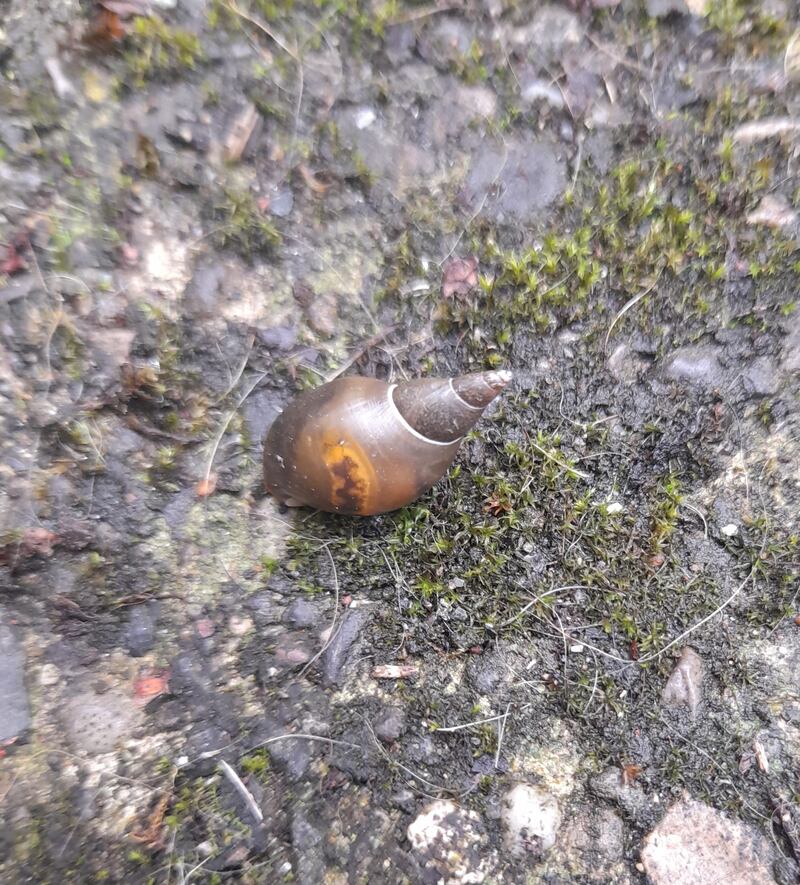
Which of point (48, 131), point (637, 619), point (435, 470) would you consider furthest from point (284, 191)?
point (637, 619)

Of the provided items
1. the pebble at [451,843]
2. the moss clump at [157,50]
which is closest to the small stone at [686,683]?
the pebble at [451,843]

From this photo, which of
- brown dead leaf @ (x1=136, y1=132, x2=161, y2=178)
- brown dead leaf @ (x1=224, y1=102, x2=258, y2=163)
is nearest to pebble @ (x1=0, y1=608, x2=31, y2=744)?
brown dead leaf @ (x1=136, y1=132, x2=161, y2=178)

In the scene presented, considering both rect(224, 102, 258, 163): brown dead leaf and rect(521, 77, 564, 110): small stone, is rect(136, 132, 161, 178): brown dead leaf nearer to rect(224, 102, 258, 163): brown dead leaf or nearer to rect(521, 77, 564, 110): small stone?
rect(224, 102, 258, 163): brown dead leaf

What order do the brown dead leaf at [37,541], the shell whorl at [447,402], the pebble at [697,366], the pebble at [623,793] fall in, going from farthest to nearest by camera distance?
the pebble at [697,366], the pebble at [623,793], the brown dead leaf at [37,541], the shell whorl at [447,402]

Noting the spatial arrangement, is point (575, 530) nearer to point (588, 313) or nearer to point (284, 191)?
point (588, 313)

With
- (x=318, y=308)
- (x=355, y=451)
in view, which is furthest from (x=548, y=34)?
(x=355, y=451)

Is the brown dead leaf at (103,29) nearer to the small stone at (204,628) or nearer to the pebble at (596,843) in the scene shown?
the small stone at (204,628)

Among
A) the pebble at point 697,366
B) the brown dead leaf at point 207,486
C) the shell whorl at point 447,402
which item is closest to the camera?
the shell whorl at point 447,402
